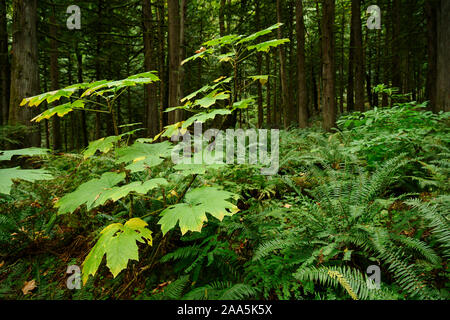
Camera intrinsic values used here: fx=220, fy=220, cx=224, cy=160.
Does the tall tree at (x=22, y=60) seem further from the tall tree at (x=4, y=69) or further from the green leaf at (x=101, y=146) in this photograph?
the tall tree at (x=4, y=69)

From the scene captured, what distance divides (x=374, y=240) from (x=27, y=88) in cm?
719

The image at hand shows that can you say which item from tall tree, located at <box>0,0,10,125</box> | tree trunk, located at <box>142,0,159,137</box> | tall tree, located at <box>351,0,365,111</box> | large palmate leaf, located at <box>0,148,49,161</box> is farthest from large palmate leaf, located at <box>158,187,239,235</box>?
tall tree, located at <box>0,0,10,125</box>

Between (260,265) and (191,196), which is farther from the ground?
(191,196)

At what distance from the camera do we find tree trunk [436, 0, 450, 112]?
5.91 m

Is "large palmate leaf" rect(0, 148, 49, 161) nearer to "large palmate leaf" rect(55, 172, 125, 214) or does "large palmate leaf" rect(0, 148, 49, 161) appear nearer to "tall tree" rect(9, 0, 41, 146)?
"large palmate leaf" rect(55, 172, 125, 214)

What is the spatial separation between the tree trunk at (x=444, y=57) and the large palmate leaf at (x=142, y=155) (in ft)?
26.4

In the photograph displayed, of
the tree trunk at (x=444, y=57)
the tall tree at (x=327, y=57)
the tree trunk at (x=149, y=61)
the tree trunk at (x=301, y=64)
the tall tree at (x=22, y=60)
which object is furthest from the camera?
the tree trunk at (x=149, y=61)

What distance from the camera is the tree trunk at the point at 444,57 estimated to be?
5910 millimetres

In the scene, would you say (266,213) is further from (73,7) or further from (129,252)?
(73,7)

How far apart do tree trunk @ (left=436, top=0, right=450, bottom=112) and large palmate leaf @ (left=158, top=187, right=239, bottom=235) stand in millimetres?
7899

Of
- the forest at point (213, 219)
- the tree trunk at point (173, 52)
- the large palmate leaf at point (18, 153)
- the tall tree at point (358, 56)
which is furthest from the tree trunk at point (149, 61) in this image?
the tall tree at point (358, 56)

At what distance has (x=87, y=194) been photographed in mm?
1588
